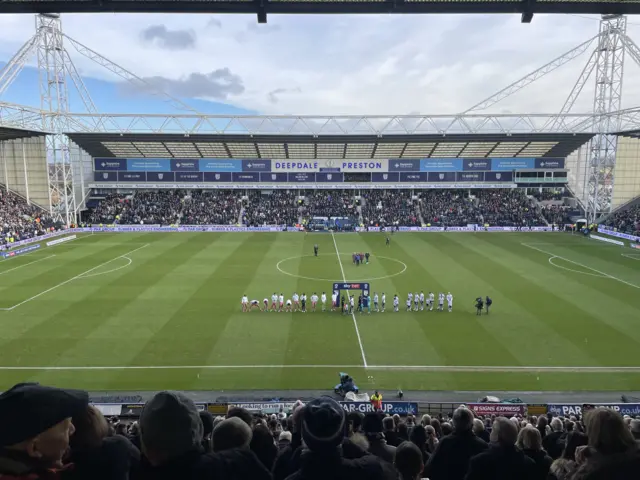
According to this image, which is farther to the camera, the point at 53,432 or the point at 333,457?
the point at 333,457

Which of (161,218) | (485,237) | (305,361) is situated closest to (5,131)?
(161,218)

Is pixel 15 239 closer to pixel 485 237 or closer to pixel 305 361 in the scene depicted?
pixel 305 361

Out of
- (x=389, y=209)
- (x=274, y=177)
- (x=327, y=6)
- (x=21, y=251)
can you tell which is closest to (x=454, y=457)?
(x=327, y=6)

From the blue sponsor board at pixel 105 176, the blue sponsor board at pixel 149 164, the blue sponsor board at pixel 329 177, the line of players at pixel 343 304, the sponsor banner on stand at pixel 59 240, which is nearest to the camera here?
the line of players at pixel 343 304

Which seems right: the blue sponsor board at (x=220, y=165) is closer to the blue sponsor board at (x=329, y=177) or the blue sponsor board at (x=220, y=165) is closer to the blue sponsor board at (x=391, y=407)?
the blue sponsor board at (x=329, y=177)

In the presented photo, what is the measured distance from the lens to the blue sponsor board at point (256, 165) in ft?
230

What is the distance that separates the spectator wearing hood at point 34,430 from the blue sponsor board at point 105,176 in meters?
72.7

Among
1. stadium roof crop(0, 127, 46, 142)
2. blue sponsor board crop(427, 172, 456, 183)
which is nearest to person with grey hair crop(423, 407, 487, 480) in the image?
stadium roof crop(0, 127, 46, 142)

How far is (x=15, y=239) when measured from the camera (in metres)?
49.9

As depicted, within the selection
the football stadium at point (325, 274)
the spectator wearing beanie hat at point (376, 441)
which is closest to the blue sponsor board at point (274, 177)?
the football stadium at point (325, 274)

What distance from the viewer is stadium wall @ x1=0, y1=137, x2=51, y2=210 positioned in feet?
194

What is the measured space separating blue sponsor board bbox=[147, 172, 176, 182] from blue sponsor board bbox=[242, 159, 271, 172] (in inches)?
406

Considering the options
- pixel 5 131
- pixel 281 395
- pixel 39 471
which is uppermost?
pixel 5 131

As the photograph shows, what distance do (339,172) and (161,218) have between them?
26.0 metres
